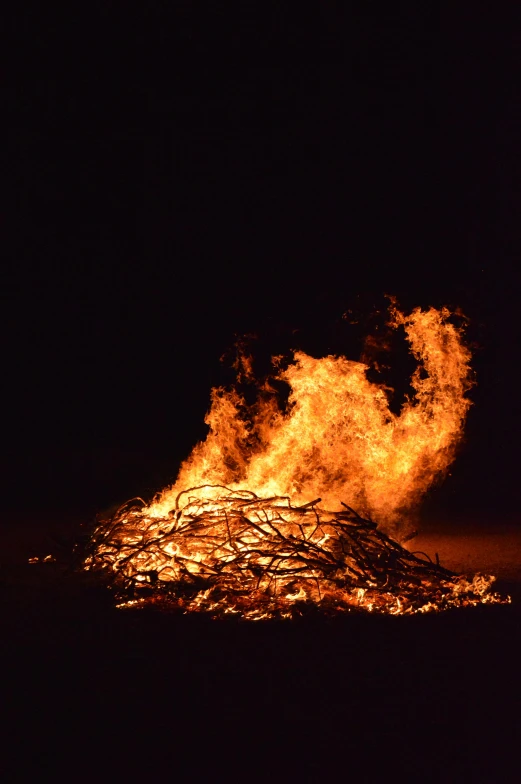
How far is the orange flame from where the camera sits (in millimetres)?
8859

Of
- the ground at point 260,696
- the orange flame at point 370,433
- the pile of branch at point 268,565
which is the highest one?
the orange flame at point 370,433

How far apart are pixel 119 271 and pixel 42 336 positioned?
10.1 feet

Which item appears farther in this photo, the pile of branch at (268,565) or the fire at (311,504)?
the fire at (311,504)

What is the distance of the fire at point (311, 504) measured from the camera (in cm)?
730

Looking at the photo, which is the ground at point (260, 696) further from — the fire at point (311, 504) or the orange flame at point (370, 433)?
the orange flame at point (370, 433)

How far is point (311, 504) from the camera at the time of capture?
316 inches

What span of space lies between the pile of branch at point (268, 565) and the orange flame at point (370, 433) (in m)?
0.62

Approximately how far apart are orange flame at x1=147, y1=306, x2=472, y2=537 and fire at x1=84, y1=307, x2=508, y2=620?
1 cm

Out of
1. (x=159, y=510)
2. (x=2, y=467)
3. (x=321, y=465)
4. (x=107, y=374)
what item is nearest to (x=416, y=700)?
(x=321, y=465)

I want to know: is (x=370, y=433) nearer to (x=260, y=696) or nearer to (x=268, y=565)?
(x=268, y=565)

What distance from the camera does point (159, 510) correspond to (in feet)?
31.0

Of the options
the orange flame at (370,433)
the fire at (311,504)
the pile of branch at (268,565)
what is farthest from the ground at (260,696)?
the orange flame at (370,433)

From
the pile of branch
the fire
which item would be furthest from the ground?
the fire

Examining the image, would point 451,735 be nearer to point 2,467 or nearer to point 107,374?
point 2,467
